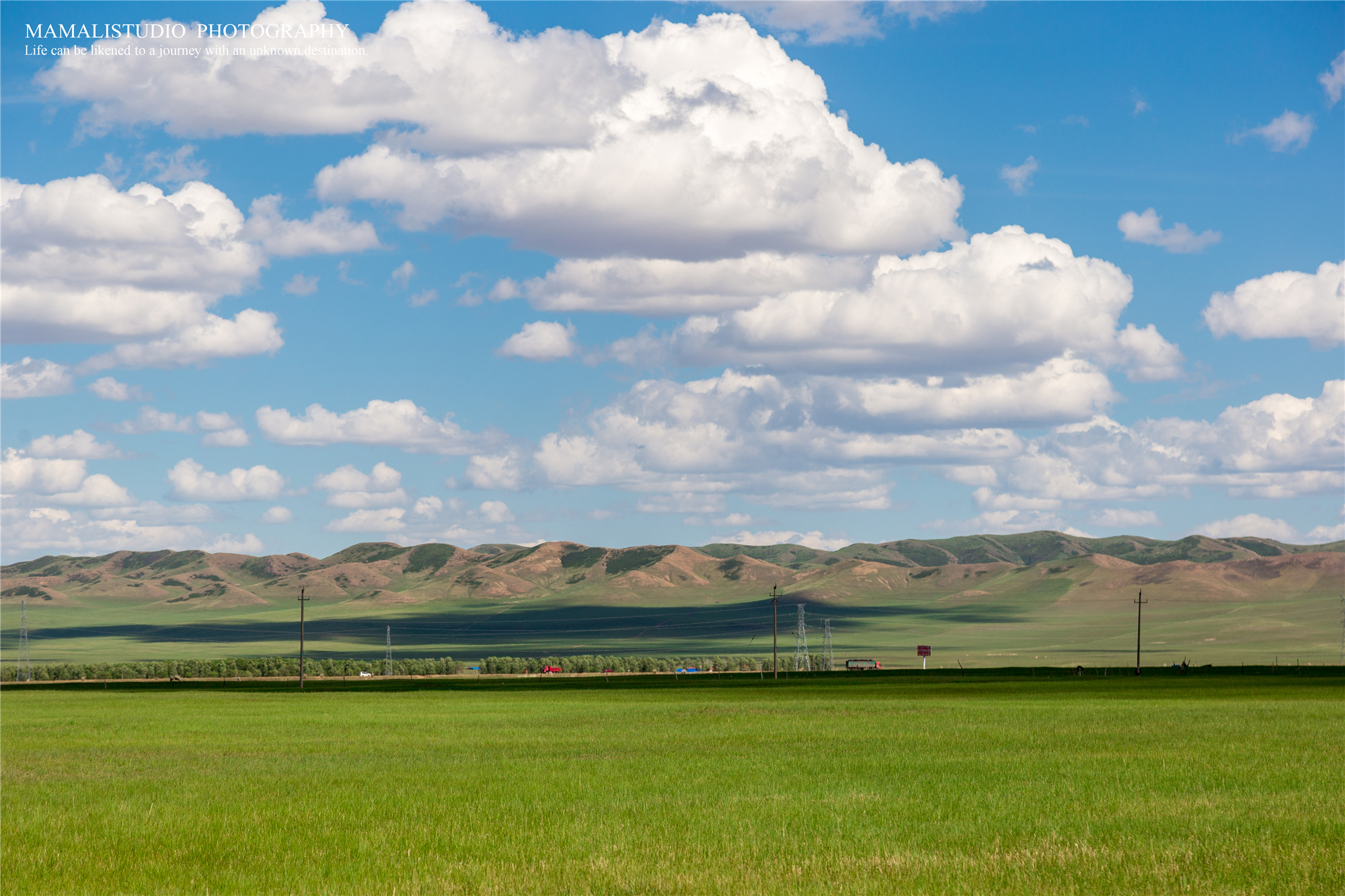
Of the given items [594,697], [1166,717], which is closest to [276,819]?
[1166,717]

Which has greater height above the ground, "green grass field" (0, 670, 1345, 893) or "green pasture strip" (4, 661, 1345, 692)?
"green grass field" (0, 670, 1345, 893)

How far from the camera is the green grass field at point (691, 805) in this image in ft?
67.4

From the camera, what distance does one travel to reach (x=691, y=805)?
93.1 feet

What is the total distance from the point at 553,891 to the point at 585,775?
1583 centimetres

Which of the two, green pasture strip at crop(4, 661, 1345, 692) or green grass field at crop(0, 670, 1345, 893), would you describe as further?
green pasture strip at crop(4, 661, 1345, 692)

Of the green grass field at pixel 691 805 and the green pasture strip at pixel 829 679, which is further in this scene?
the green pasture strip at pixel 829 679

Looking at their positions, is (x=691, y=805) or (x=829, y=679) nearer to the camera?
(x=691, y=805)

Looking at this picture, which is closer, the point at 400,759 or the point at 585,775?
the point at 585,775

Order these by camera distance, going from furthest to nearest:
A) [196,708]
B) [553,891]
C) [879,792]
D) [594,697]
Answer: [594,697], [196,708], [879,792], [553,891]

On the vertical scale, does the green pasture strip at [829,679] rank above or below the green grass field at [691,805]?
below

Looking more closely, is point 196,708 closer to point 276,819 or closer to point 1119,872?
point 276,819

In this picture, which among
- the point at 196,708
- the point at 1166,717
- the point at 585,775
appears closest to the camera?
the point at 585,775

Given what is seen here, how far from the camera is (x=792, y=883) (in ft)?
64.4

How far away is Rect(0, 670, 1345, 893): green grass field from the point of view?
20531 mm
